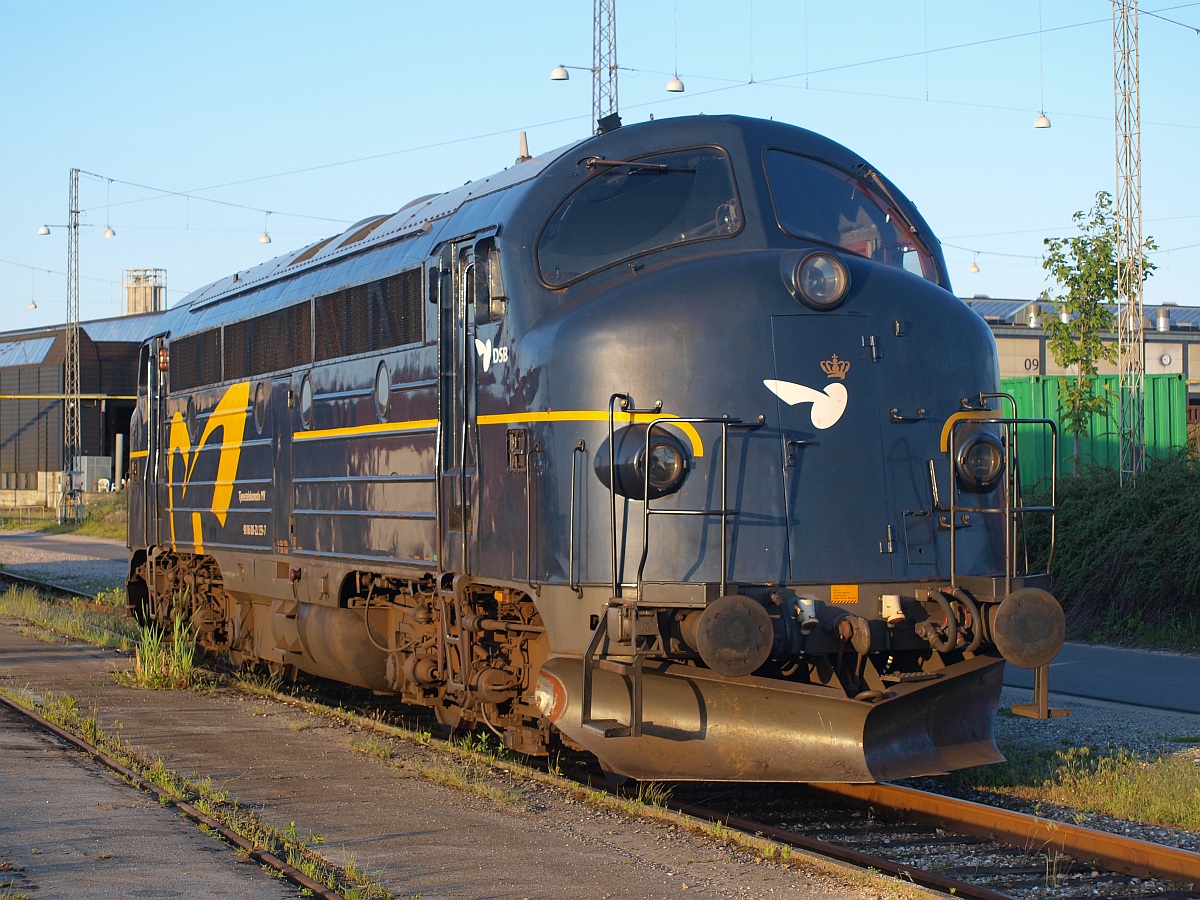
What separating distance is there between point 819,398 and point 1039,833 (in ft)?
8.12

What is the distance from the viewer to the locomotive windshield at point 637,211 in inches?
305

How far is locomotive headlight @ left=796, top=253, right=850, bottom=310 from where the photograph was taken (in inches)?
287

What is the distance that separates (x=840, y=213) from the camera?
8.13m

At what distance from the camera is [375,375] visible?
9570 mm

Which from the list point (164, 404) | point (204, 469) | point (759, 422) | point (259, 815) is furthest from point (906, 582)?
point (164, 404)

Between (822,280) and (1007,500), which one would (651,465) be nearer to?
(822,280)

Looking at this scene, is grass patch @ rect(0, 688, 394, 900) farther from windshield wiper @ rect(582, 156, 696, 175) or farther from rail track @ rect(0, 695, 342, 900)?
windshield wiper @ rect(582, 156, 696, 175)

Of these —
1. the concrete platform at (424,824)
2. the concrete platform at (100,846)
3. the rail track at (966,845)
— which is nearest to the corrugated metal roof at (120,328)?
the concrete platform at (424,824)

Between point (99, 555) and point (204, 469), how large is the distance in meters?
22.0

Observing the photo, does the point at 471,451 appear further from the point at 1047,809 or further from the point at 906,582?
the point at 1047,809

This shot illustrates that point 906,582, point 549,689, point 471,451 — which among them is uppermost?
point 471,451

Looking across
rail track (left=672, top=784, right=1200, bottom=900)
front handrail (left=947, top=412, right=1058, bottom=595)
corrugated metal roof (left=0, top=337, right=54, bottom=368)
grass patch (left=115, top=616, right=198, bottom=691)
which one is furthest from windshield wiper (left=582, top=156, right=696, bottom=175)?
corrugated metal roof (left=0, top=337, right=54, bottom=368)

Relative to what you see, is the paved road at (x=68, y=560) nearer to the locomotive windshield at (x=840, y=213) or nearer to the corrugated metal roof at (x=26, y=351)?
the locomotive windshield at (x=840, y=213)

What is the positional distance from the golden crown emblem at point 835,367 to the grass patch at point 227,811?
3.48 metres
